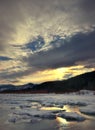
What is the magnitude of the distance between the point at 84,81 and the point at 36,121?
4309 inches

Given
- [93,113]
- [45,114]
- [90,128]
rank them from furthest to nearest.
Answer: [93,113] < [45,114] < [90,128]

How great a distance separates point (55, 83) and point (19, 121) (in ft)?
387

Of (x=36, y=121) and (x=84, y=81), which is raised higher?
(x=84, y=81)

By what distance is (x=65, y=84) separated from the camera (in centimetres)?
12356

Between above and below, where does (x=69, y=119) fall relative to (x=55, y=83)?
below

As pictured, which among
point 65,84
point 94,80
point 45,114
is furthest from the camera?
point 65,84

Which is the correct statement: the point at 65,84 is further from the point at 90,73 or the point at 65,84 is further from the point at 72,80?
the point at 90,73

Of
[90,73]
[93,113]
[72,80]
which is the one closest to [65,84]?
[72,80]

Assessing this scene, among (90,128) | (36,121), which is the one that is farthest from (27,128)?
(90,128)

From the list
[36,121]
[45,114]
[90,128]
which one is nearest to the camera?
[90,128]

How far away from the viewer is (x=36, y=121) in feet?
39.7

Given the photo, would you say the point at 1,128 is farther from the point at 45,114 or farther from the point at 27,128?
the point at 45,114

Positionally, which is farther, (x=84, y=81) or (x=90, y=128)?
(x=84, y=81)

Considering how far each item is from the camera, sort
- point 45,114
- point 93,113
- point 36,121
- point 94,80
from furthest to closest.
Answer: point 94,80, point 93,113, point 45,114, point 36,121
